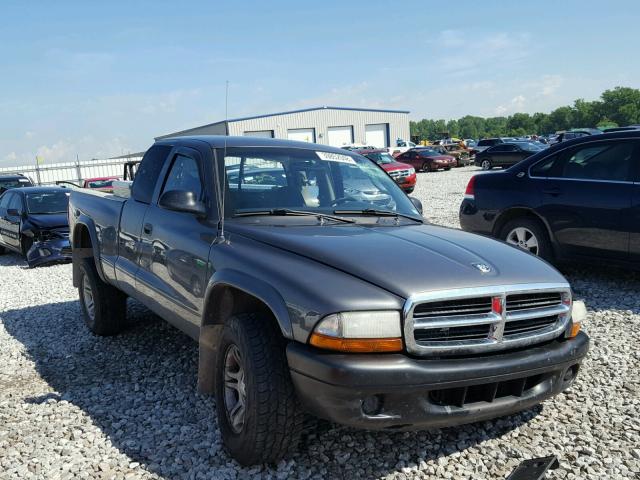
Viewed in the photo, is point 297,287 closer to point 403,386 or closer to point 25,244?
point 403,386

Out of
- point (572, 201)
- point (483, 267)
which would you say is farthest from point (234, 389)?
point (572, 201)

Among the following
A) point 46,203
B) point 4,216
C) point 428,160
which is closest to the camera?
point 46,203

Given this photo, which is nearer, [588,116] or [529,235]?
[529,235]

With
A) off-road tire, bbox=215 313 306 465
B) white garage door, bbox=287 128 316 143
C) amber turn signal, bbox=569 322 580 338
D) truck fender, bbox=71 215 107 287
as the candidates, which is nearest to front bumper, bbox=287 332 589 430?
off-road tire, bbox=215 313 306 465

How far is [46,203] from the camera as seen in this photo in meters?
11.9

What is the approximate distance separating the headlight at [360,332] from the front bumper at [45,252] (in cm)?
905

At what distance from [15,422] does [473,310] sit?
3053 millimetres

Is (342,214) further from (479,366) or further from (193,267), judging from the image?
(479,366)

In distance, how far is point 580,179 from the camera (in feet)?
22.5

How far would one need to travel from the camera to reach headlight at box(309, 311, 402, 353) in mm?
2684

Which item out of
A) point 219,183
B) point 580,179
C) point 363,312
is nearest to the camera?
point 363,312

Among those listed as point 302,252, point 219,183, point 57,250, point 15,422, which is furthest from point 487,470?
point 57,250

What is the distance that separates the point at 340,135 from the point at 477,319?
199ft

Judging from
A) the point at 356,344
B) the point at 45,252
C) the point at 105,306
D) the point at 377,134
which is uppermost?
the point at 377,134
